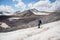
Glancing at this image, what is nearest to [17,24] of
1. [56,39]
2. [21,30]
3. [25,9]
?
[21,30]

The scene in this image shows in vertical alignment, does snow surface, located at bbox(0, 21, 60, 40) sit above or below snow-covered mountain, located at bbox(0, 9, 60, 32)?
below

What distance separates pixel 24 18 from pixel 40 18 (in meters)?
0.23

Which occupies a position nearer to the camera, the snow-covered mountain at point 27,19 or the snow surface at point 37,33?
the snow surface at point 37,33

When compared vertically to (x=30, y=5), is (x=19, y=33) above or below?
below

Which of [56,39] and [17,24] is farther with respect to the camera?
[17,24]

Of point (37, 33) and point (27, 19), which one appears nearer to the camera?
point (37, 33)

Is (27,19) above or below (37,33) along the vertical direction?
above

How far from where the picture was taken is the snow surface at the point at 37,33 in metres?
1.71

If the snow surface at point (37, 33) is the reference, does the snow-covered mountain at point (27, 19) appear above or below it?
above

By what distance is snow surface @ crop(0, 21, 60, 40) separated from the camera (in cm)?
171

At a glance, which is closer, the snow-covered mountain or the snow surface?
the snow surface

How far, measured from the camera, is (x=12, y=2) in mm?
1852

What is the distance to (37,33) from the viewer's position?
69.6 inches

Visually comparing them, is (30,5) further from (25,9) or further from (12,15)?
(12,15)
